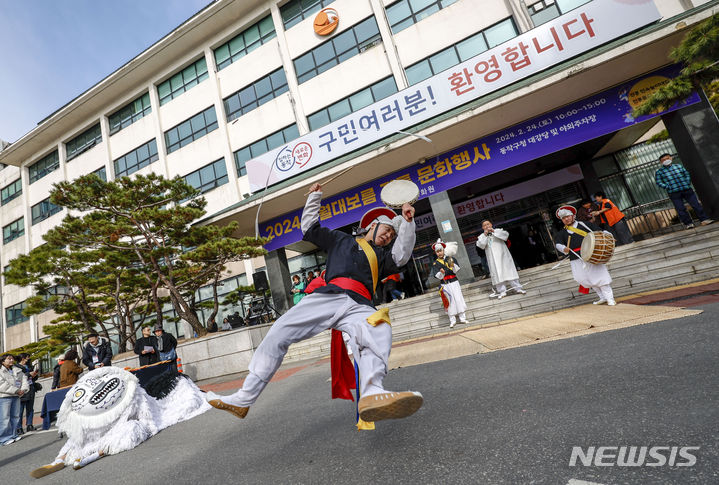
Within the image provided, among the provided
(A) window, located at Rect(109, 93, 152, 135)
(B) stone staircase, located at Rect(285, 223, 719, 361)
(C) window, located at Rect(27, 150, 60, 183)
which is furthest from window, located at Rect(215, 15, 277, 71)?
(B) stone staircase, located at Rect(285, 223, 719, 361)

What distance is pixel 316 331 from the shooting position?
2865mm

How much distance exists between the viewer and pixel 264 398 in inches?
198

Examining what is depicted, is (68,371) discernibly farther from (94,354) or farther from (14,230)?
(14,230)

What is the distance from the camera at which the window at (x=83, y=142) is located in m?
23.1

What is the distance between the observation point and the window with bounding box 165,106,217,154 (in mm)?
18828

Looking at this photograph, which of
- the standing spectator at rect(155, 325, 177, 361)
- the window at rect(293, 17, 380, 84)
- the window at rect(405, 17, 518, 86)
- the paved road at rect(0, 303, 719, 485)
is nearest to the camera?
the paved road at rect(0, 303, 719, 485)

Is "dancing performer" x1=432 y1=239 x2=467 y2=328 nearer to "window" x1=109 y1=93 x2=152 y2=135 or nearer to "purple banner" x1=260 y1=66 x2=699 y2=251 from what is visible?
"purple banner" x1=260 y1=66 x2=699 y2=251

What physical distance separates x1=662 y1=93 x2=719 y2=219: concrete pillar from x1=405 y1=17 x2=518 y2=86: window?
6.84m

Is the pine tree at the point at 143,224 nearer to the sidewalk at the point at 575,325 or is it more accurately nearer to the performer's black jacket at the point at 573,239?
the sidewalk at the point at 575,325

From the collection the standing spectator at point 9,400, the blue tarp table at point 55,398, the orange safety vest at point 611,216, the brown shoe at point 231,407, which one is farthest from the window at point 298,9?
the brown shoe at point 231,407

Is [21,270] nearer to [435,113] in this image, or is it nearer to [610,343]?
[435,113]

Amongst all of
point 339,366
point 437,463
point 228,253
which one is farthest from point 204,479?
point 228,253

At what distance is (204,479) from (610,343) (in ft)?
12.8

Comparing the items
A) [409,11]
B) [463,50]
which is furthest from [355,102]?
[463,50]
